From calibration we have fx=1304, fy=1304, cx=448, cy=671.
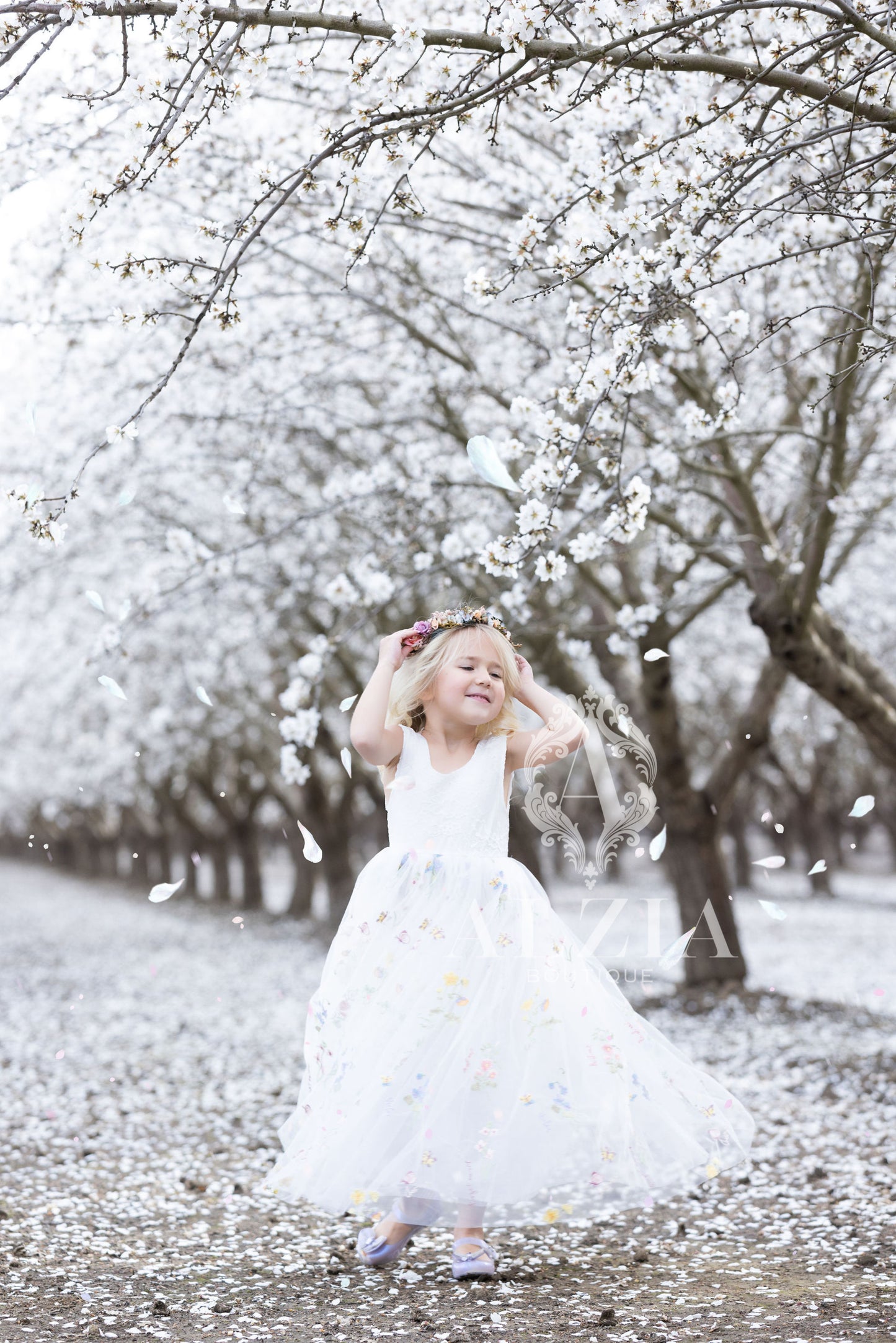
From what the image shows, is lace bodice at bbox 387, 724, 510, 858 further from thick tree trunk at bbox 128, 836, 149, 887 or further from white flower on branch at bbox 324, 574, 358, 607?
thick tree trunk at bbox 128, 836, 149, 887

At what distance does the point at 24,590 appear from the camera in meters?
13.5

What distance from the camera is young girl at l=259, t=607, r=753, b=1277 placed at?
356 centimetres

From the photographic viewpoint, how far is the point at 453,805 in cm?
→ 389

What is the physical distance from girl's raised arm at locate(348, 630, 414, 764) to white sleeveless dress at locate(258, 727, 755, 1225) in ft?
0.30

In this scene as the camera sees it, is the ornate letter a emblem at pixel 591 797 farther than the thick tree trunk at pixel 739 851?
No

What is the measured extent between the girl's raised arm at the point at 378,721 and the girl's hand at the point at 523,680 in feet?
1.28

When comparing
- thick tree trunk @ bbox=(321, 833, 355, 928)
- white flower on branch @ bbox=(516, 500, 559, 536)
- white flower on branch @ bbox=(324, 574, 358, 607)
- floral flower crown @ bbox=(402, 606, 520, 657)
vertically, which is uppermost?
white flower on branch @ bbox=(324, 574, 358, 607)

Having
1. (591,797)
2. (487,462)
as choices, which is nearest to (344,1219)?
(591,797)

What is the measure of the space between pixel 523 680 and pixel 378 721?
19.8 inches

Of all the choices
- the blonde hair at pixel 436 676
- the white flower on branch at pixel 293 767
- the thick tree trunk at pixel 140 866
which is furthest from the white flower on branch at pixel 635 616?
the thick tree trunk at pixel 140 866

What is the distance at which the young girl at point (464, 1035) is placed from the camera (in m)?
3.56

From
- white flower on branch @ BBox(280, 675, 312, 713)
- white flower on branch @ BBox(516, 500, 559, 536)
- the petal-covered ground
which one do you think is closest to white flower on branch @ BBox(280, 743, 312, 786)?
white flower on branch @ BBox(280, 675, 312, 713)

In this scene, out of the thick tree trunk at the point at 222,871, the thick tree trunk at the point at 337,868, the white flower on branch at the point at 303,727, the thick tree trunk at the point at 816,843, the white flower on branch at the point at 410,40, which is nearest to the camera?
the white flower on branch at the point at 410,40

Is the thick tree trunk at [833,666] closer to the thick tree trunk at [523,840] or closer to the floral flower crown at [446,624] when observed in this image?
the floral flower crown at [446,624]
